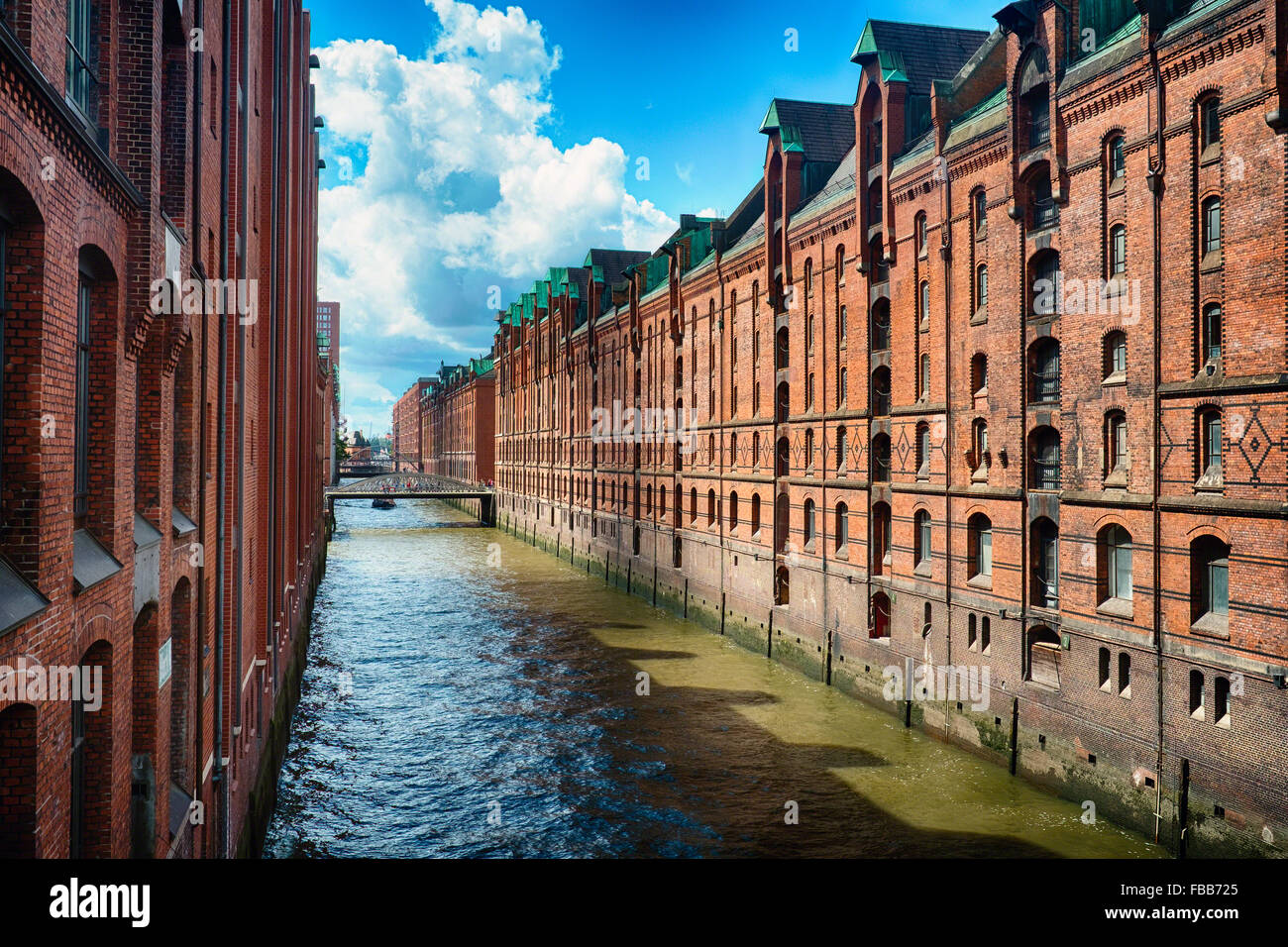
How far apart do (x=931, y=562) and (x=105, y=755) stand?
723 inches

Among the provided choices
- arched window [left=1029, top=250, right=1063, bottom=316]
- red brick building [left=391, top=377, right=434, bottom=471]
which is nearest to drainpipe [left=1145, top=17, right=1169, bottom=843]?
arched window [left=1029, top=250, right=1063, bottom=316]

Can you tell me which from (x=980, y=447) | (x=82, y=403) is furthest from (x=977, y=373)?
(x=82, y=403)

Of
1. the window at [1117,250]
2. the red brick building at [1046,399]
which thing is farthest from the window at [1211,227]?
the window at [1117,250]

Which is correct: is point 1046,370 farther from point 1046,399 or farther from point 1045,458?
point 1045,458

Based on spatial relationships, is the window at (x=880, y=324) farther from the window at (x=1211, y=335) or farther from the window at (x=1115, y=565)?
the window at (x=1211, y=335)

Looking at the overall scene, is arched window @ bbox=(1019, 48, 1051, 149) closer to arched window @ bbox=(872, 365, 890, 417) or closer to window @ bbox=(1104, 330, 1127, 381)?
window @ bbox=(1104, 330, 1127, 381)

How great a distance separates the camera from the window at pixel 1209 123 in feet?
46.9

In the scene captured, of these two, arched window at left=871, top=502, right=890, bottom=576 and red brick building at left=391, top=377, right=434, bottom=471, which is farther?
red brick building at left=391, top=377, right=434, bottom=471

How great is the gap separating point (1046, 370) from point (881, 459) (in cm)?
614

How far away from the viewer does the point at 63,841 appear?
5461 mm

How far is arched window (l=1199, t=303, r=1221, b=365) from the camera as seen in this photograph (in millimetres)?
14344

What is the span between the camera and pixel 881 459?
23906 millimetres

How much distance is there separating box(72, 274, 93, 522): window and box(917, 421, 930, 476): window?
18603mm
